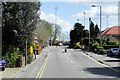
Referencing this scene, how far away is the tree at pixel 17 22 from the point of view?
39250 mm

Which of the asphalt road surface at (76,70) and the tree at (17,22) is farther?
the tree at (17,22)

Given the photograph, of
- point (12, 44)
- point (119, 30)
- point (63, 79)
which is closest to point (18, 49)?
point (12, 44)

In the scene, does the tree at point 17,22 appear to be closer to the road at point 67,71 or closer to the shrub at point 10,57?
the shrub at point 10,57

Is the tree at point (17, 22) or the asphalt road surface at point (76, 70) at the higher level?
the tree at point (17, 22)

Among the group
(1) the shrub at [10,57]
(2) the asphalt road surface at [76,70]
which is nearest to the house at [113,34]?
(2) the asphalt road surface at [76,70]

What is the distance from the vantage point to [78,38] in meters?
147

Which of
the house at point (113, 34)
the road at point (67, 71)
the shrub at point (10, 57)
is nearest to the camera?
the road at point (67, 71)

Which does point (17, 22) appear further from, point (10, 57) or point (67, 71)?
point (67, 71)

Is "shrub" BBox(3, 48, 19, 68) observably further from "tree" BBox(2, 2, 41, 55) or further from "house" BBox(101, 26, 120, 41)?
"house" BBox(101, 26, 120, 41)

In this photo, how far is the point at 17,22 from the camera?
39406 mm

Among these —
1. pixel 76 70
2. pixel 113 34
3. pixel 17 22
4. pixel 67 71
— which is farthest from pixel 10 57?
pixel 113 34

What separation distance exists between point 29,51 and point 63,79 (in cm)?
2504

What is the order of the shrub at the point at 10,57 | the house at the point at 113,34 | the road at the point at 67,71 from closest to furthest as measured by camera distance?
1. the road at the point at 67,71
2. the shrub at the point at 10,57
3. the house at the point at 113,34

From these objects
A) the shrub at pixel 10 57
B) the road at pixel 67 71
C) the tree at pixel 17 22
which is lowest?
the road at pixel 67 71
